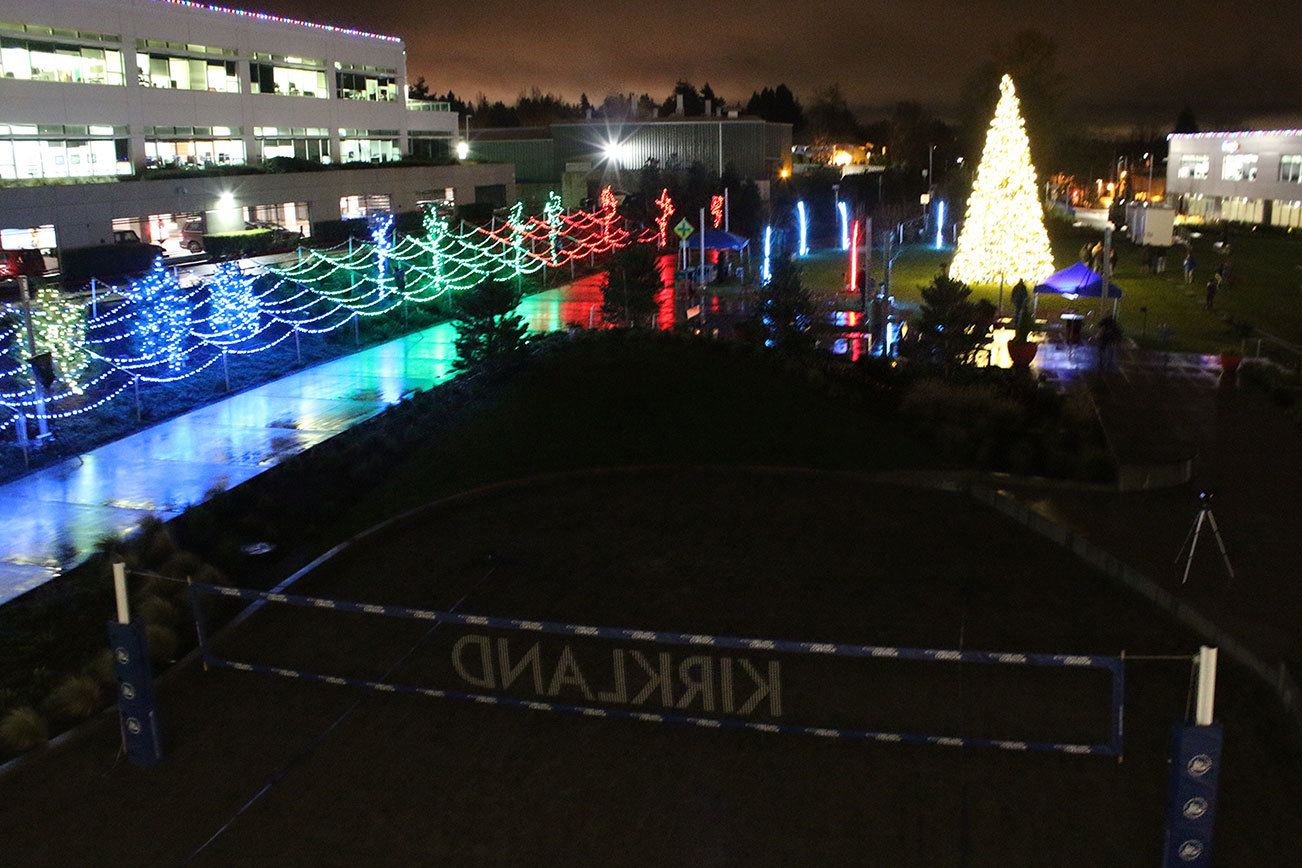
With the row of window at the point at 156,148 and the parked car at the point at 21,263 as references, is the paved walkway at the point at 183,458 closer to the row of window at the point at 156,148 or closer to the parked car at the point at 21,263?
the parked car at the point at 21,263

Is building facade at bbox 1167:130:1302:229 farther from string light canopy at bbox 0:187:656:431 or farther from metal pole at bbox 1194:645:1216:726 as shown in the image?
metal pole at bbox 1194:645:1216:726

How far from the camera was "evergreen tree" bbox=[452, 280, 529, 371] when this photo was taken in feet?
Result: 59.4

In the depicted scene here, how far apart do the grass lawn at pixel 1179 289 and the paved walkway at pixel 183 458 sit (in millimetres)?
12020

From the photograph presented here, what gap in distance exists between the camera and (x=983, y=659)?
6516mm

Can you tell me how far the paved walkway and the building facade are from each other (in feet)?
155

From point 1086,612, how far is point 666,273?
27.1 meters

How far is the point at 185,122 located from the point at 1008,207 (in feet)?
99.1

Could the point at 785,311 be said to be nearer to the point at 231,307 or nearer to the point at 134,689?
the point at 231,307

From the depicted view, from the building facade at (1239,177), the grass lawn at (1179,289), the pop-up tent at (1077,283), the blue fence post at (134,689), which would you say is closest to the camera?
the blue fence post at (134,689)

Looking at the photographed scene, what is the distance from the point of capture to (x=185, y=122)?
41.8 metres

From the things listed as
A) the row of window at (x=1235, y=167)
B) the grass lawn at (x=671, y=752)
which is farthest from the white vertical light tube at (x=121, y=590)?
the row of window at (x=1235, y=167)

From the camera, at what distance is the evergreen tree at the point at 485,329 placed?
18109 mm

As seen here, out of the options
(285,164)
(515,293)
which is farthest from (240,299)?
(285,164)

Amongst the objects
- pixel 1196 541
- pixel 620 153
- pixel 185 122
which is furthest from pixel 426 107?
pixel 1196 541
